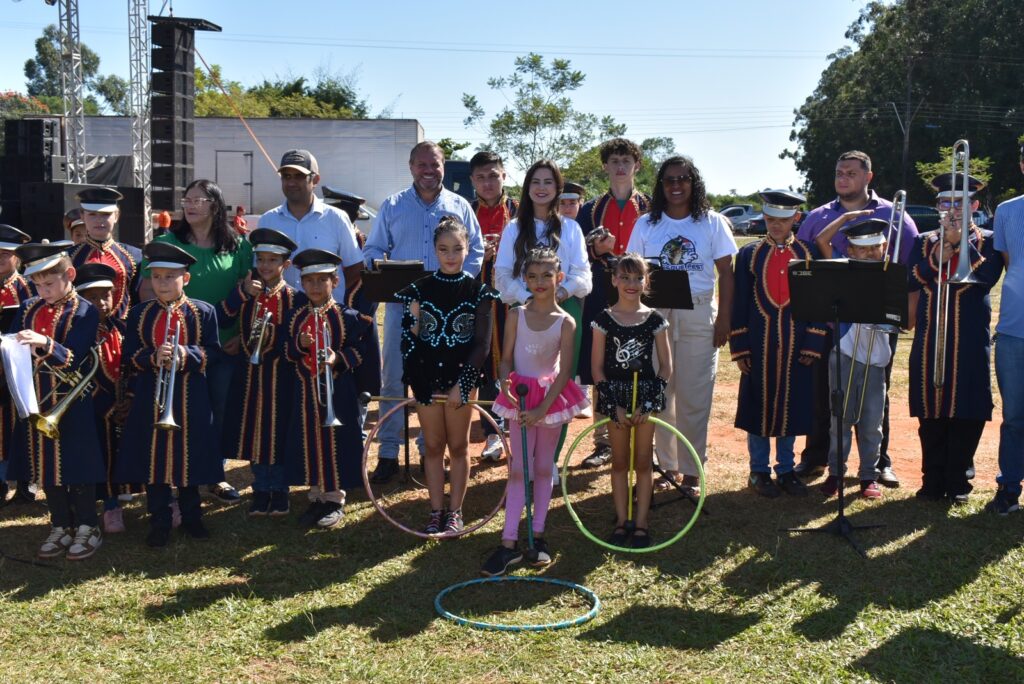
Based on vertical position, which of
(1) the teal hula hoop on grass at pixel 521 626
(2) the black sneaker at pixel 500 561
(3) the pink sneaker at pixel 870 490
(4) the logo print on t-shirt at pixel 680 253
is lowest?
(1) the teal hula hoop on grass at pixel 521 626

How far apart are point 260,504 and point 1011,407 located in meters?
4.89

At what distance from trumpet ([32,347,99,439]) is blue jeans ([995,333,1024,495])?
5555mm

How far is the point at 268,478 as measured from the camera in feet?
22.6

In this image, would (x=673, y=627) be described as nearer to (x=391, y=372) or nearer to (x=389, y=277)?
(x=389, y=277)

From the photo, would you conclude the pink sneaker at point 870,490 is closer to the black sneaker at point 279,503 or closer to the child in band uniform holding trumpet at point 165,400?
the black sneaker at point 279,503

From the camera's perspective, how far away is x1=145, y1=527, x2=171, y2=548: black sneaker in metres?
6.21

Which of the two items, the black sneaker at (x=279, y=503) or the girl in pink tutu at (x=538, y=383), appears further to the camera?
the black sneaker at (x=279, y=503)

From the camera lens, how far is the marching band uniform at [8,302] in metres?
6.73

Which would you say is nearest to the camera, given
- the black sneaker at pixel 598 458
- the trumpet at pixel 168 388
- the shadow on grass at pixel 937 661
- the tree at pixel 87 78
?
the shadow on grass at pixel 937 661

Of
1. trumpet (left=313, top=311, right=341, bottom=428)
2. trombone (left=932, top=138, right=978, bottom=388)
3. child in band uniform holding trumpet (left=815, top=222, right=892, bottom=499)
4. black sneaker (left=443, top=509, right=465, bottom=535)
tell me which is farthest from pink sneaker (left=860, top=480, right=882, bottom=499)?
trumpet (left=313, top=311, right=341, bottom=428)

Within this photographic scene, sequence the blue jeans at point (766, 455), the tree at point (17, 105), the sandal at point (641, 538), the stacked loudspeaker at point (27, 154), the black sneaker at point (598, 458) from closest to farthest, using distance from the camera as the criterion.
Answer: the sandal at point (641, 538), the blue jeans at point (766, 455), the black sneaker at point (598, 458), the stacked loudspeaker at point (27, 154), the tree at point (17, 105)

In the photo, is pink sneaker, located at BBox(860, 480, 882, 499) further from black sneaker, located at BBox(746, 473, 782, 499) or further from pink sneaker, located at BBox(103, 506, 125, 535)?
pink sneaker, located at BBox(103, 506, 125, 535)

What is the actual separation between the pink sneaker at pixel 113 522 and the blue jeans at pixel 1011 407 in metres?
→ 5.60

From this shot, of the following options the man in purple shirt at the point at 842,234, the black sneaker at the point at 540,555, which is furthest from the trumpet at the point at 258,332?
the man in purple shirt at the point at 842,234
